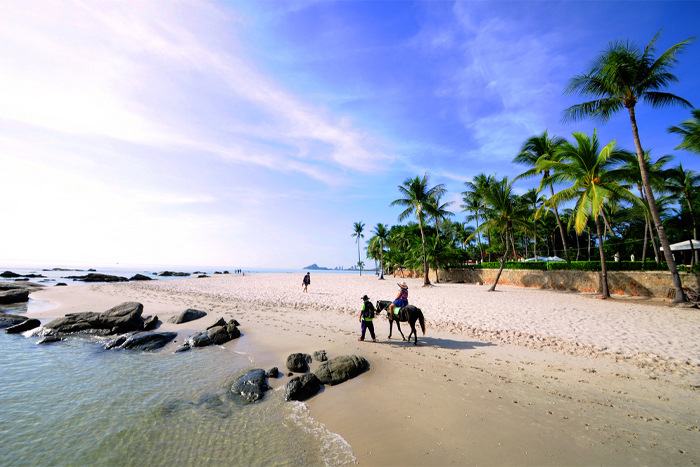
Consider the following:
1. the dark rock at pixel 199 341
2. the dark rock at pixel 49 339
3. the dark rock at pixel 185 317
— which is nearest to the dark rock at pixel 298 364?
the dark rock at pixel 199 341

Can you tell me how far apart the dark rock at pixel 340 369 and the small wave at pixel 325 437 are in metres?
0.99

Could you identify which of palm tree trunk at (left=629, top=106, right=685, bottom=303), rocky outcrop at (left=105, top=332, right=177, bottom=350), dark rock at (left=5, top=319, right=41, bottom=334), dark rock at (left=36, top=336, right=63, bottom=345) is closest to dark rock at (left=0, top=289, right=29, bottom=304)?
dark rock at (left=5, top=319, right=41, bottom=334)

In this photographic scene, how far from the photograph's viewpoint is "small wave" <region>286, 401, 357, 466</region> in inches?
156

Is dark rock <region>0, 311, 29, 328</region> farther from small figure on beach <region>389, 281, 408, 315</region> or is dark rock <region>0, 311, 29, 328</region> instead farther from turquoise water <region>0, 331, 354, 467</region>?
small figure on beach <region>389, 281, 408, 315</region>

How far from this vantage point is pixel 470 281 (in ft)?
103

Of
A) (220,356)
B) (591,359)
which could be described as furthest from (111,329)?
(591,359)

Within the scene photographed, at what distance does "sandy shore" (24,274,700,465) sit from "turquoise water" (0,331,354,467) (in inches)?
29.7

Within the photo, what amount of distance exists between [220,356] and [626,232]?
6309 centimetres

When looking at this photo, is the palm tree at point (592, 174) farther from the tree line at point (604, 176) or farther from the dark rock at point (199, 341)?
the dark rock at point (199, 341)

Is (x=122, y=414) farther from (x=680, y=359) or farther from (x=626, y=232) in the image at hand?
(x=626, y=232)

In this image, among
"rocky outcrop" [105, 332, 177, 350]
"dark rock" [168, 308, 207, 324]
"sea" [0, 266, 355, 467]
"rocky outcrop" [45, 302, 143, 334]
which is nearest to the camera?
"sea" [0, 266, 355, 467]

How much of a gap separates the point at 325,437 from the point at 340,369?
221 centimetres

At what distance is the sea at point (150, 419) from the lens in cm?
420

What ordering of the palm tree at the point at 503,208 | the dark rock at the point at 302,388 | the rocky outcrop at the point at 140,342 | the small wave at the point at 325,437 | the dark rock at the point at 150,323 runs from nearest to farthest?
the small wave at the point at 325,437 → the dark rock at the point at 302,388 → the rocky outcrop at the point at 140,342 → the dark rock at the point at 150,323 → the palm tree at the point at 503,208
